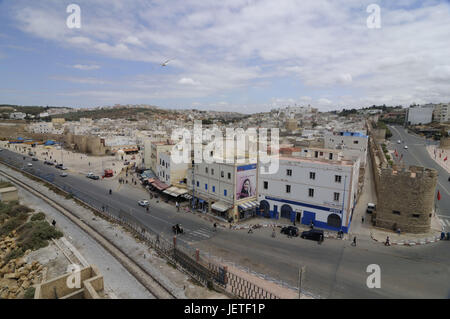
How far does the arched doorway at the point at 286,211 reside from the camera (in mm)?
25789

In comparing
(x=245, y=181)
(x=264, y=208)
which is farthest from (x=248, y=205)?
(x=245, y=181)

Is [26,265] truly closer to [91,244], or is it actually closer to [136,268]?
[91,244]

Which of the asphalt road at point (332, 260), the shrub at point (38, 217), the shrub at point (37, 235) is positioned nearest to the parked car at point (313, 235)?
the asphalt road at point (332, 260)

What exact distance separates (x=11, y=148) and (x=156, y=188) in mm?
72852

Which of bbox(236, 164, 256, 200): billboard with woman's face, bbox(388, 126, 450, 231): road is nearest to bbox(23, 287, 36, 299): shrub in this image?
bbox(236, 164, 256, 200): billboard with woman's face

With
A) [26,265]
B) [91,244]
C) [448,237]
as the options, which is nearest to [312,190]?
[448,237]

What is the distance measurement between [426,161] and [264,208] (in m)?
49.0

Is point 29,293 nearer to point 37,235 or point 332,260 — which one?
point 37,235

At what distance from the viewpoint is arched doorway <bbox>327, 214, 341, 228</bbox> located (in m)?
23.4

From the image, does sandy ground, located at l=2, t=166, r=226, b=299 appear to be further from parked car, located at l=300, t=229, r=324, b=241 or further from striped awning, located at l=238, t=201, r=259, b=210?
parked car, located at l=300, t=229, r=324, b=241

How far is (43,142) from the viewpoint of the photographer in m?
94.7

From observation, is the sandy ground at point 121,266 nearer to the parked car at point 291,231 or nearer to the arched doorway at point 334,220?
the parked car at point 291,231

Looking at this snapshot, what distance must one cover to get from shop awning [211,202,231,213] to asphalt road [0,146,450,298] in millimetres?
1852
